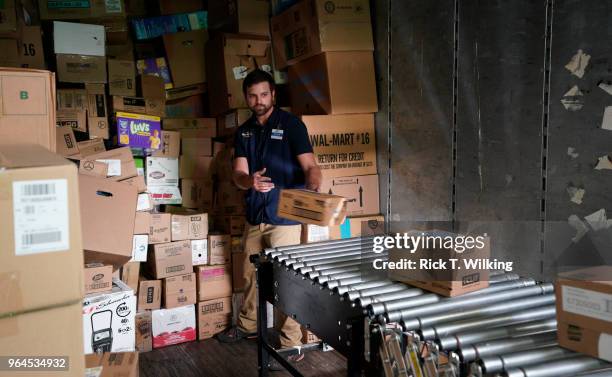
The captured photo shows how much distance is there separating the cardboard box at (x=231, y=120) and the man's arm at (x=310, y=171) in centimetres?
83

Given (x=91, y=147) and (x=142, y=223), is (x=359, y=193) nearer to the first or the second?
(x=142, y=223)

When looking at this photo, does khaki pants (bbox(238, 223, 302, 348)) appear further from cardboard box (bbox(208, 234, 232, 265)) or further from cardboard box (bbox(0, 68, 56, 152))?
cardboard box (bbox(0, 68, 56, 152))

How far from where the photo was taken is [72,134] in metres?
3.09

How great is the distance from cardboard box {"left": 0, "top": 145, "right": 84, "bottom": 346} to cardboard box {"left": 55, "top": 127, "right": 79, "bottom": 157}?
2.22 m

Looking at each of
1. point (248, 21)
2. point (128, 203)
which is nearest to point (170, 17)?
point (248, 21)

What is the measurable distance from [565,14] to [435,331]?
1453 mm

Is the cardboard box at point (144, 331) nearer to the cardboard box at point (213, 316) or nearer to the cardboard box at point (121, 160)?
the cardboard box at point (213, 316)

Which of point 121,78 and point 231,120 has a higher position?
point 121,78

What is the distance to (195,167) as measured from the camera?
3.58 metres

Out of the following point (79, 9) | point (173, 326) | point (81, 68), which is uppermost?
point (79, 9)

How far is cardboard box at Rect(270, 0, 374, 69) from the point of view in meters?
3.10

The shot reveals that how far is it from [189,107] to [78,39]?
91 centimetres

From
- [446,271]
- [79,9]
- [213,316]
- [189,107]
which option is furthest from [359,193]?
[79,9]

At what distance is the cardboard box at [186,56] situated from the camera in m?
3.82
